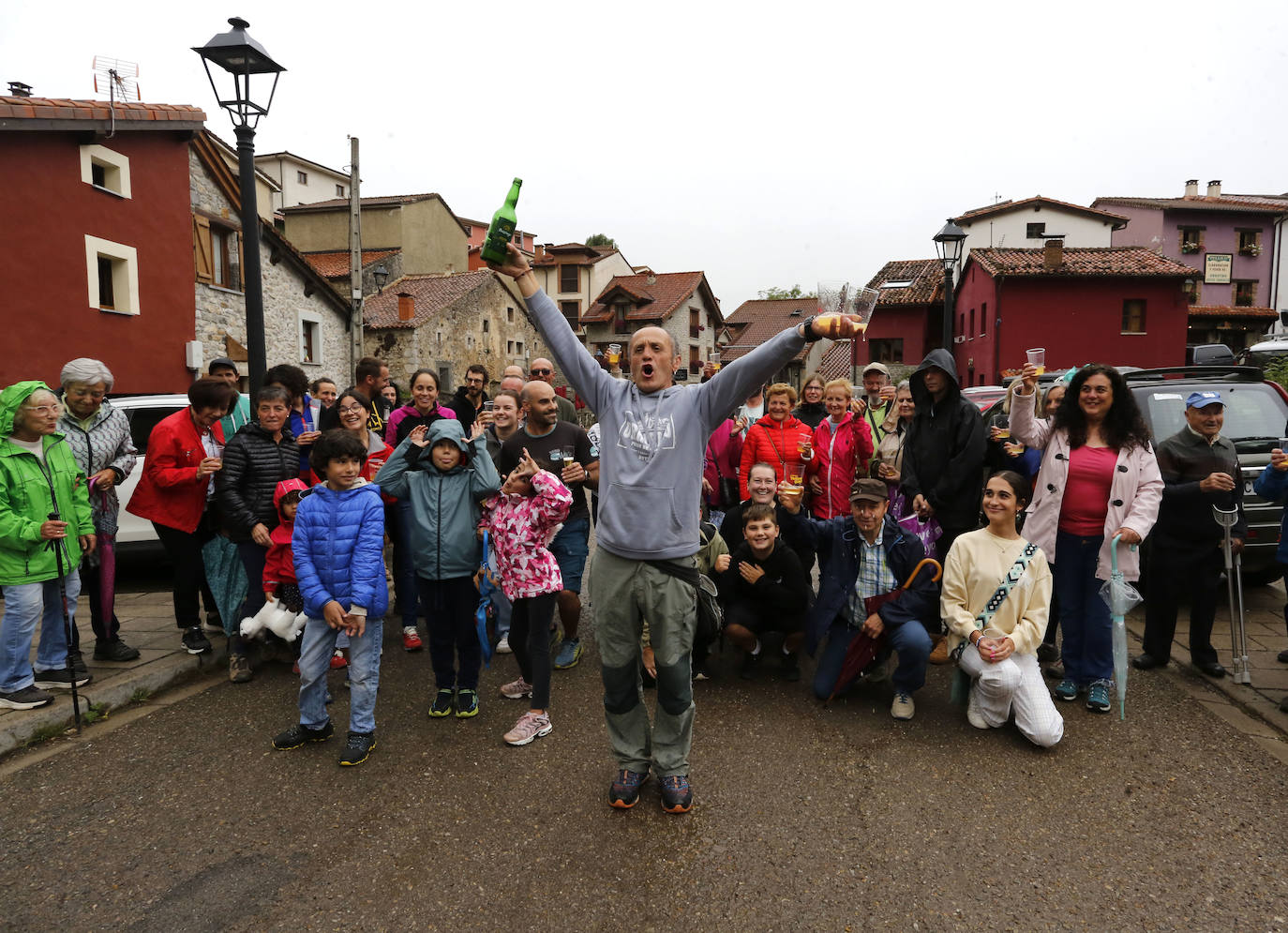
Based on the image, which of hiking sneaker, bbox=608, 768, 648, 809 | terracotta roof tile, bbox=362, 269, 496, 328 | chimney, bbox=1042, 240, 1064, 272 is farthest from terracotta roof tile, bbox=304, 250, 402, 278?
hiking sneaker, bbox=608, 768, 648, 809

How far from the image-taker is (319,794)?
145 inches

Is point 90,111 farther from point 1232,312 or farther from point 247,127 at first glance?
point 1232,312

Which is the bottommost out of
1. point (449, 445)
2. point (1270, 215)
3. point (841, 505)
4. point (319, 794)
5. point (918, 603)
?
point (319, 794)

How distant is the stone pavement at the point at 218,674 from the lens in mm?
4316

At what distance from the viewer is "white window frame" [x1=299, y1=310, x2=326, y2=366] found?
24.5m

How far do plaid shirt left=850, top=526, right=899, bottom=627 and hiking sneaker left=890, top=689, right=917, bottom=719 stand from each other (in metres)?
0.47

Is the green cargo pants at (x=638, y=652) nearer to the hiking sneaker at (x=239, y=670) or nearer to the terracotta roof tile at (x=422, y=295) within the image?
the hiking sneaker at (x=239, y=670)

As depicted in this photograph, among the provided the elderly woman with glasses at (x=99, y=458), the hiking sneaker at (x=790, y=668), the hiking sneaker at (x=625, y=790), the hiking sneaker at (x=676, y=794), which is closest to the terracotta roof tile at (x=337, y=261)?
the elderly woman with glasses at (x=99, y=458)

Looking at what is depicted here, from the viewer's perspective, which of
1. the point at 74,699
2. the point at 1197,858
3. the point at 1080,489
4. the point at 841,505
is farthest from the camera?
the point at 841,505

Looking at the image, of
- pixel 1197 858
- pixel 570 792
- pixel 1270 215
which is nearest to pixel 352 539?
pixel 570 792

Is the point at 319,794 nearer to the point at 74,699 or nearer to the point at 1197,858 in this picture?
the point at 74,699

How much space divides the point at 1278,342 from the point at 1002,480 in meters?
23.8

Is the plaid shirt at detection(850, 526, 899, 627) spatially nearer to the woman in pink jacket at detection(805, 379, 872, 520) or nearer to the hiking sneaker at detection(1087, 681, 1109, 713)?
the woman in pink jacket at detection(805, 379, 872, 520)

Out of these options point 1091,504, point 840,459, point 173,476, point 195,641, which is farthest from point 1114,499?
point 195,641
